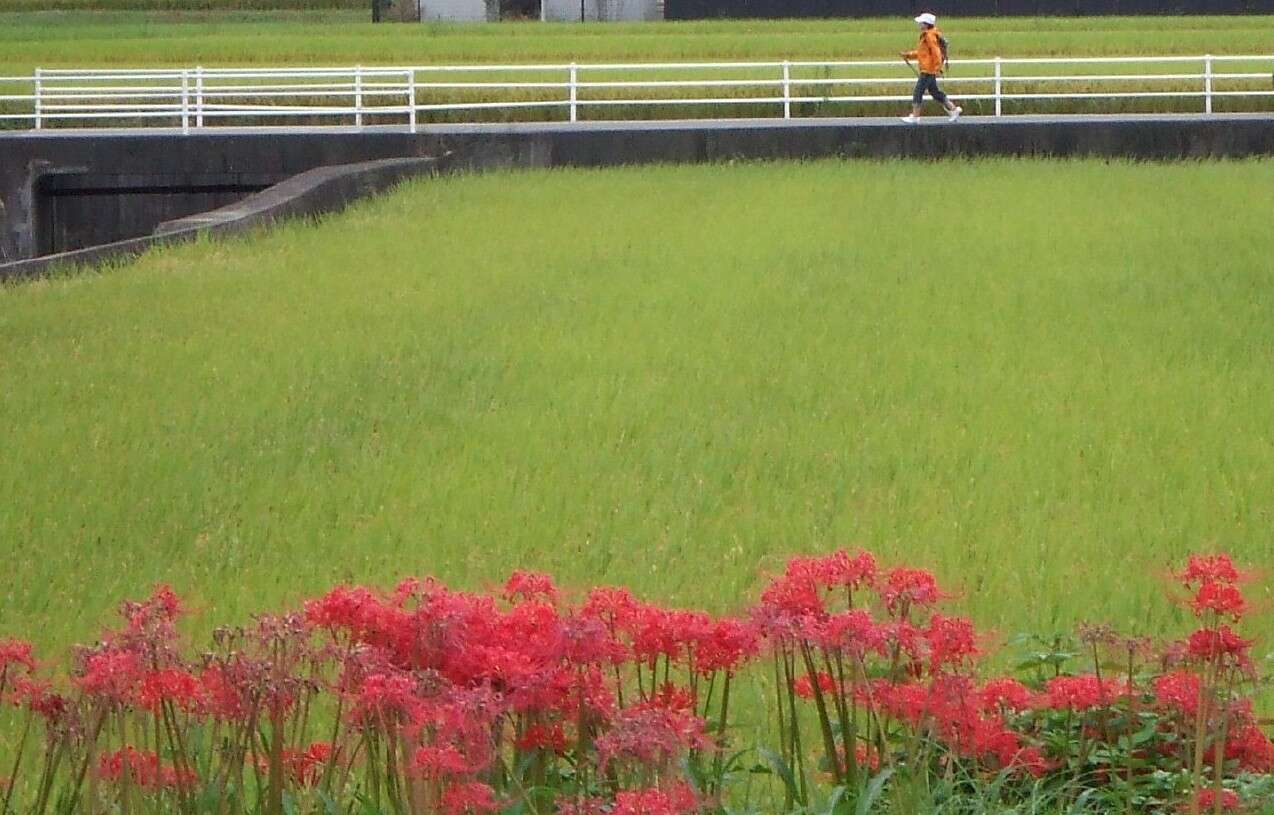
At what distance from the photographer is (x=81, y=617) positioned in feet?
19.2

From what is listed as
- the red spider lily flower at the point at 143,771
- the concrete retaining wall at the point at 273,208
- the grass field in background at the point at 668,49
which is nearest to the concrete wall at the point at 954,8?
the grass field in background at the point at 668,49

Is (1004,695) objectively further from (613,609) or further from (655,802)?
(655,802)

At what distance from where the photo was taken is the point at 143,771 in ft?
10.4

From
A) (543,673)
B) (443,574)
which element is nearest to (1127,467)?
(443,574)

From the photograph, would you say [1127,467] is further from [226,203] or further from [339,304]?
[226,203]

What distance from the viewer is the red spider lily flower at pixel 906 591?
11.5 feet

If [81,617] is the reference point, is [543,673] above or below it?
above

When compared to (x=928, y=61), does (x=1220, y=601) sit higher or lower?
lower

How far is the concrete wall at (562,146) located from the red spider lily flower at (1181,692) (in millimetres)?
19313

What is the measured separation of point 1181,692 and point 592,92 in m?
26.2

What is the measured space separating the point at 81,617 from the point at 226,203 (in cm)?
1798

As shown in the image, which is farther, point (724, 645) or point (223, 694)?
point (724, 645)

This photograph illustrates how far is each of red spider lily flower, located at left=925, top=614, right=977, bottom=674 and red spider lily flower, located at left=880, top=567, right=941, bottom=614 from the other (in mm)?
63

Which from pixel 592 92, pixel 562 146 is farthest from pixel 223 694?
pixel 592 92
